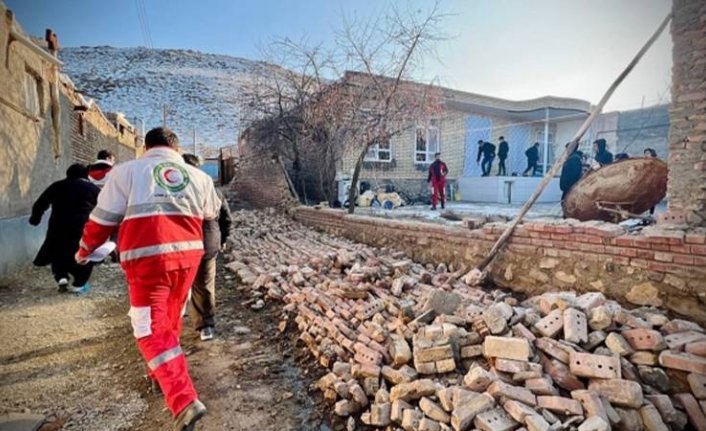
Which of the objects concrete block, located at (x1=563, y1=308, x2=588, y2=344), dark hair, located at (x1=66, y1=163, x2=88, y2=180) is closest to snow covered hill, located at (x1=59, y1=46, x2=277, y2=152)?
dark hair, located at (x1=66, y1=163, x2=88, y2=180)

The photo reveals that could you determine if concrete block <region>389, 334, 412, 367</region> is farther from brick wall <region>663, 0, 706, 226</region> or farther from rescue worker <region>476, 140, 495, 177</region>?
rescue worker <region>476, 140, 495, 177</region>

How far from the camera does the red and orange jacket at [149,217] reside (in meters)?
2.06

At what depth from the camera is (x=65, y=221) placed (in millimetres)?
4438

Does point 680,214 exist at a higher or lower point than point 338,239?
higher

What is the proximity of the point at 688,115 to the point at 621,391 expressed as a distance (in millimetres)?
3813

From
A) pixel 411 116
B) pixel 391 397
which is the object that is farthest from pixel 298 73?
pixel 391 397

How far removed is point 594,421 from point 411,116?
22.6 feet

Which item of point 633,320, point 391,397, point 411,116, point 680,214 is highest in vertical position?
point 411,116

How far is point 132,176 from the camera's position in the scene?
85.4 inches

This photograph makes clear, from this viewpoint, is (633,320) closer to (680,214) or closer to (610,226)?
(610,226)

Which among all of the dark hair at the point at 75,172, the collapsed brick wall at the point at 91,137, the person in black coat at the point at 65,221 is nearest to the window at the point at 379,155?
the collapsed brick wall at the point at 91,137

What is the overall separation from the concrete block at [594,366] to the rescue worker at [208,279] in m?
2.77

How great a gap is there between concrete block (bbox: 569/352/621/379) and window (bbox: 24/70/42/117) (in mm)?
7722

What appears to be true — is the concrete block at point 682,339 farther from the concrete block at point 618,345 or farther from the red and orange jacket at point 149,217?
the red and orange jacket at point 149,217
